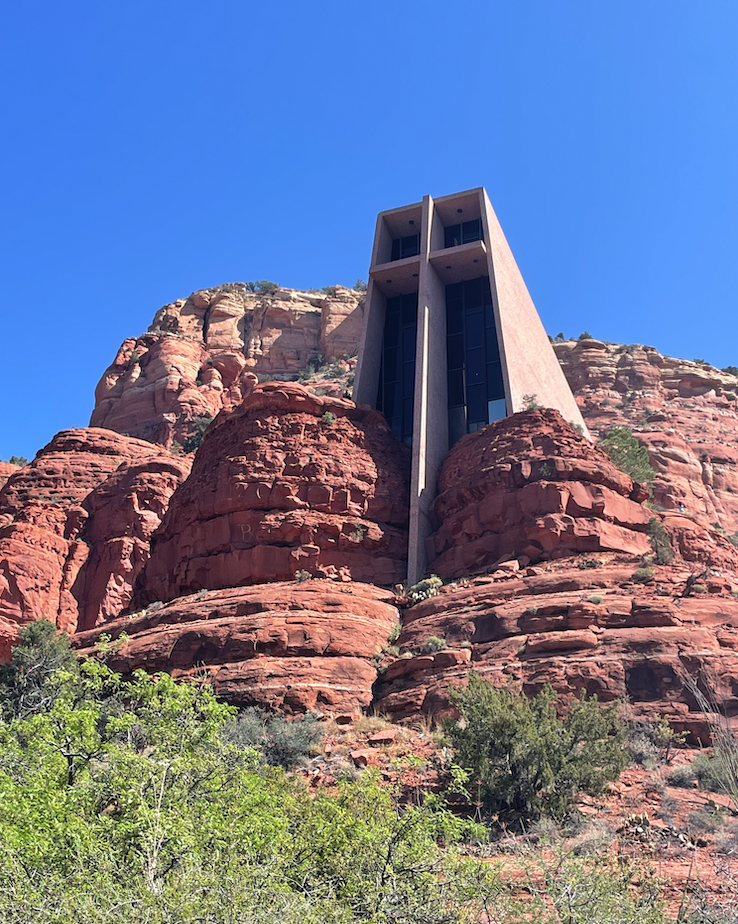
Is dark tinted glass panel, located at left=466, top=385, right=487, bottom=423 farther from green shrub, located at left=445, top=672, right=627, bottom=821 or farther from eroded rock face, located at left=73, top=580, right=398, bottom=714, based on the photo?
green shrub, located at left=445, top=672, right=627, bottom=821

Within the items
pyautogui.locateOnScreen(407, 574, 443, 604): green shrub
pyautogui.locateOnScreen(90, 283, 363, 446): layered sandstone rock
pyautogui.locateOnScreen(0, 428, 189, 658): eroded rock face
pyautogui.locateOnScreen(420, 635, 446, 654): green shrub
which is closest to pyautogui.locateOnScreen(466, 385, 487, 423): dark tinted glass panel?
pyautogui.locateOnScreen(407, 574, 443, 604): green shrub

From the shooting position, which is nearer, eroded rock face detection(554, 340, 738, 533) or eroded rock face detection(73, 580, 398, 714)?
eroded rock face detection(73, 580, 398, 714)

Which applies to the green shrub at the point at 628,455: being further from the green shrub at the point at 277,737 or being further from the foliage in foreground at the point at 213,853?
the foliage in foreground at the point at 213,853

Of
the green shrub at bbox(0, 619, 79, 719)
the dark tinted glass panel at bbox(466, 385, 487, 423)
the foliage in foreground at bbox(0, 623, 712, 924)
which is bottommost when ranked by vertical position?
the foliage in foreground at bbox(0, 623, 712, 924)

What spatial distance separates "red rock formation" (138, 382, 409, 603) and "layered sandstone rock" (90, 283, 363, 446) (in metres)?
25.2

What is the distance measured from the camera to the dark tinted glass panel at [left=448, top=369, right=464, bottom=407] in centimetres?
3278

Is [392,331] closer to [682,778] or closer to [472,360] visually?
[472,360]

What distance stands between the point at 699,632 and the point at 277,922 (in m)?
12.9

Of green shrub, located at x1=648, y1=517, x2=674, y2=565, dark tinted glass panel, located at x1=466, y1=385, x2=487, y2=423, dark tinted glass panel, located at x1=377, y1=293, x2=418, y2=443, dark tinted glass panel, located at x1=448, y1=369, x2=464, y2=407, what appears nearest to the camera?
green shrub, located at x1=648, y1=517, x2=674, y2=565

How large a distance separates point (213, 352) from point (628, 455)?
113 ft

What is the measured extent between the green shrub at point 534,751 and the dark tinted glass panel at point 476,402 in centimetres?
1751

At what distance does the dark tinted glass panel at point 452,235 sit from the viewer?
117 ft

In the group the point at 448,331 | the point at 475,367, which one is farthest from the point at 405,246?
the point at 475,367

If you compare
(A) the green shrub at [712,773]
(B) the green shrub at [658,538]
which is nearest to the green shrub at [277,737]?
(A) the green shrub at [712,773]
